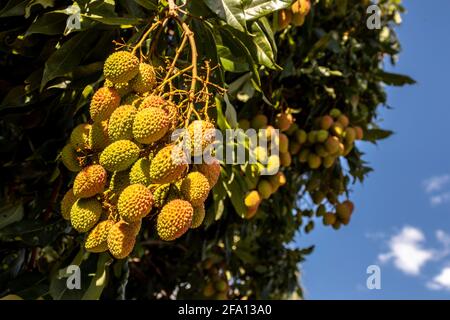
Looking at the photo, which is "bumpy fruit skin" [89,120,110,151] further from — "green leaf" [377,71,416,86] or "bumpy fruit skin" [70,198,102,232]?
"green leaf" [377,71,416,86]

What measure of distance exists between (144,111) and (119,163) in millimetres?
106

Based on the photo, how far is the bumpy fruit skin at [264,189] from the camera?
207 cm

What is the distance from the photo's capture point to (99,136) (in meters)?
1.05

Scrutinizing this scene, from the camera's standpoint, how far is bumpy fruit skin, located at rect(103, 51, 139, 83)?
39.9 inches

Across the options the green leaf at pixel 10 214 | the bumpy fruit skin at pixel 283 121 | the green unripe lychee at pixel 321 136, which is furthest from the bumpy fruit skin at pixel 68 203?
the green unripe lychee at pixel 321 136

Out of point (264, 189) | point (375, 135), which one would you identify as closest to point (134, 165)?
point (264, 189)

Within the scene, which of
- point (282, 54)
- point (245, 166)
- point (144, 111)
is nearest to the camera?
point (144, 111)

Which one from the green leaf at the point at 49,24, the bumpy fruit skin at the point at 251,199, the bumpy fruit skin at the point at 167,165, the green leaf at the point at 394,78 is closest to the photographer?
the bumpy fruit skin at the point at 167,165

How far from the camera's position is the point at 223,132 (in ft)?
4.70

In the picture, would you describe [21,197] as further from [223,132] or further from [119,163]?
[119,163]

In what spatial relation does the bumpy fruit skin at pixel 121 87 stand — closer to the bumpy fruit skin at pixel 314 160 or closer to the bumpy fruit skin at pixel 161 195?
the bumpy fruit skin at pixel 161 195

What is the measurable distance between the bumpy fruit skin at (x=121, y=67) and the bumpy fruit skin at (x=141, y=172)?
0.52 ft

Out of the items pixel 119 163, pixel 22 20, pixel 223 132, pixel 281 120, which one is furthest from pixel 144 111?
pixel 281 120

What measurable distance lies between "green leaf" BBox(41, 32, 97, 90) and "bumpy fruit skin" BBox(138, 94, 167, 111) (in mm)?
437
